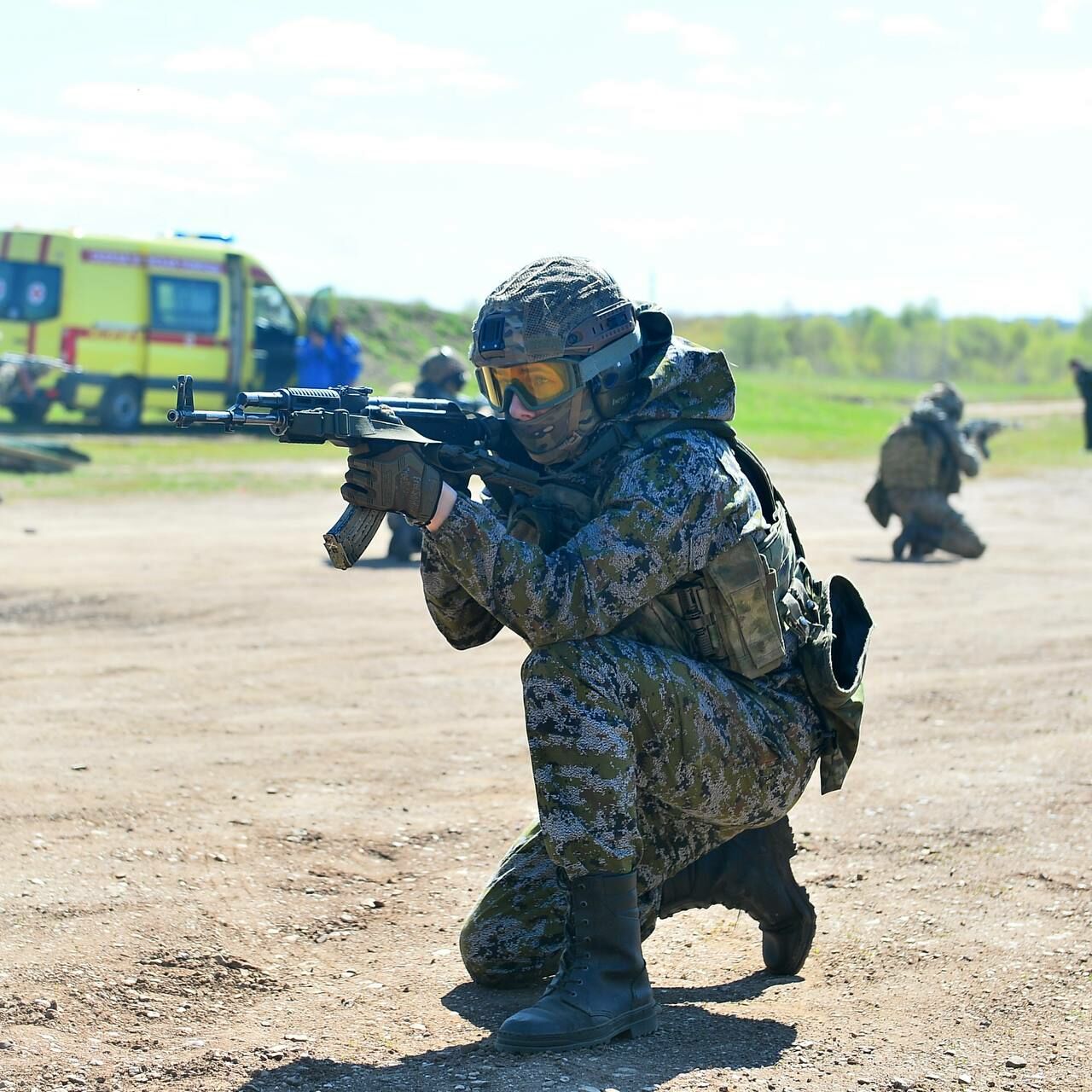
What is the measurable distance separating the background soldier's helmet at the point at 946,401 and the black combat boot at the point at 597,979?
10.1m

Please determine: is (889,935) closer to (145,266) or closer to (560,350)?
(560,350)

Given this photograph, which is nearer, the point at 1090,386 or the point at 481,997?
the point at 481,997

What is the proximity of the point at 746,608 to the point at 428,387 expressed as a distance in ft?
26.2

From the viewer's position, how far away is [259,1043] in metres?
3.33

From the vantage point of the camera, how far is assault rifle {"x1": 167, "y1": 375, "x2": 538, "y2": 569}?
133 inches

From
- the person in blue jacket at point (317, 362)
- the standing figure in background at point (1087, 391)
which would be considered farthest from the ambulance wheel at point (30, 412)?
the standing figure in background at point (1087, 391)

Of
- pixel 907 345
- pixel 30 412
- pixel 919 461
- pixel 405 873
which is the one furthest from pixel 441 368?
pixel 907 345

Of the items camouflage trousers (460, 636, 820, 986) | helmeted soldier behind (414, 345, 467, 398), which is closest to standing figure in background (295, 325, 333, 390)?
Answer: helmeted soldier behind (414, 345, 467, 398)

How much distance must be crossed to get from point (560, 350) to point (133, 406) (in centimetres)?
1896

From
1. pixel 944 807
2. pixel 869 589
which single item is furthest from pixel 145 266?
pixel 944 807

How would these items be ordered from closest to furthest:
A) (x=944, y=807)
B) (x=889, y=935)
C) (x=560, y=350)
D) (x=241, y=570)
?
(x=560, y=350) < (x=889, y=935) < (x=944, y=807) < (x=241, y=570)

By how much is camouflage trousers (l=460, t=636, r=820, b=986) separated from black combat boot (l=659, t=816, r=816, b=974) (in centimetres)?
9

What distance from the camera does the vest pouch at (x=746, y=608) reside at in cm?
353

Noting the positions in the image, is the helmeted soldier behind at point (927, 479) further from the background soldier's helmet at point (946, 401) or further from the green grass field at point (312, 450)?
the green grass field at point (312, 450)
